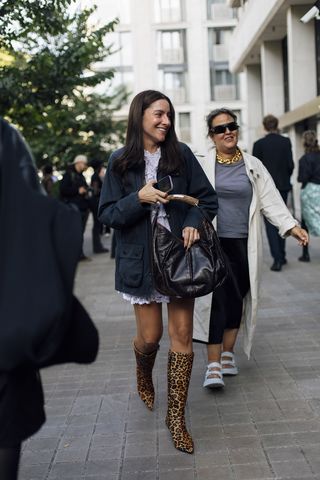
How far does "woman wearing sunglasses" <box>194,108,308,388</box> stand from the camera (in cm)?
470

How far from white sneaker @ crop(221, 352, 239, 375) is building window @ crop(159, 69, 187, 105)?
4260cm

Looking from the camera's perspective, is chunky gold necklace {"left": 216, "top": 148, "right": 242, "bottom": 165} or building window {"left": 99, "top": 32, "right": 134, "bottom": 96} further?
building window {"left": 99, "top": 32, "right": 134, "bottom": 96}

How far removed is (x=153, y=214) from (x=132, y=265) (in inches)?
12.3

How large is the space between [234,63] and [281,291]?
22956mm

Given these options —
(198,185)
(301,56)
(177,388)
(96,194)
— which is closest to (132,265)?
(198,185)

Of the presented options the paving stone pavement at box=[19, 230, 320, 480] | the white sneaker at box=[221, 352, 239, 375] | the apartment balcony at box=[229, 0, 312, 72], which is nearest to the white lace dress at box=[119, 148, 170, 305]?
the paving stone pavement at box=[19, 230, 320, 480]

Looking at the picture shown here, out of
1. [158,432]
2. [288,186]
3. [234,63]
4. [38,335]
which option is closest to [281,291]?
[288,186]

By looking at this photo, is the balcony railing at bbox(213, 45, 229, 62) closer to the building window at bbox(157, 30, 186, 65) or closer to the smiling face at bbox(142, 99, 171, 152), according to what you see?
the building window at bbox(157, 30, 186, 65)

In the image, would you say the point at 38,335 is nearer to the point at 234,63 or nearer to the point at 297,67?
the point at 297,67

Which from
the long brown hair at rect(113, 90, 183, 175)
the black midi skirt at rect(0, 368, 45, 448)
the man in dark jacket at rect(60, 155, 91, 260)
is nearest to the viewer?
the black midi skirt at rect(0, 368, 45, 448)

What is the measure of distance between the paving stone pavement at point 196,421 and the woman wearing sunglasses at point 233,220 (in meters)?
0.37

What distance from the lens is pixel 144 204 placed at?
12.1 feet

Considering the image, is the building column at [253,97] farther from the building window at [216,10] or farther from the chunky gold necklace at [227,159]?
the chunky gold necklace at [227,159]

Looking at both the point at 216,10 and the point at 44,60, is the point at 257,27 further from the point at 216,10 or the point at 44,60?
the point at 216,10
